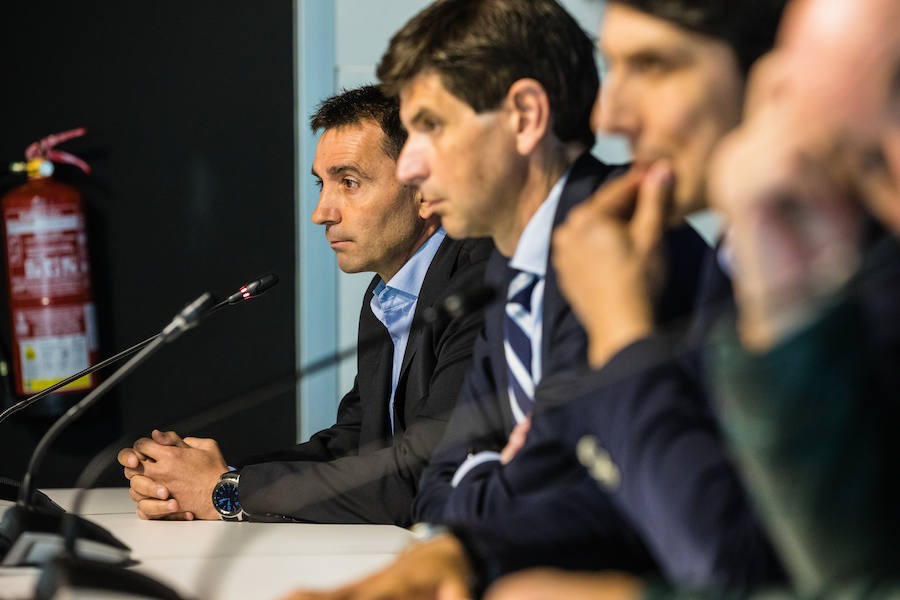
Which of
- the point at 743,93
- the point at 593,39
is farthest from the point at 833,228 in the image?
the point at 593,39

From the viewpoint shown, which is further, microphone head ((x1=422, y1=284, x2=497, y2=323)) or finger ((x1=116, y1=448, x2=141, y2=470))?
finger ((x1=116, y1=448, x2=141, y2=470))

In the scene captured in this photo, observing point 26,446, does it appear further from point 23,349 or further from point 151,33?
point 151,33

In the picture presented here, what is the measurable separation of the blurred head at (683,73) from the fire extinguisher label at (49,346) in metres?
1.73

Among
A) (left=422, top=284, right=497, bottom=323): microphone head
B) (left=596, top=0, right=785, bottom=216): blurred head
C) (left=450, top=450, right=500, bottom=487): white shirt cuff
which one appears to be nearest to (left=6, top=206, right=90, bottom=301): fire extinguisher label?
(left=450, top=450, right=500, bottom=487): white shirt cuff

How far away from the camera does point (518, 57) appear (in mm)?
979

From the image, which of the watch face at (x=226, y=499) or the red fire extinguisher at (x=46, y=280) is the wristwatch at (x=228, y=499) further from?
the red fire extinguisher at (x=46, y=280)

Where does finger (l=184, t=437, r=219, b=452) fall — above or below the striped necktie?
below

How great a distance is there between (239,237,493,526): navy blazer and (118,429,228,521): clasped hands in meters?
0.07

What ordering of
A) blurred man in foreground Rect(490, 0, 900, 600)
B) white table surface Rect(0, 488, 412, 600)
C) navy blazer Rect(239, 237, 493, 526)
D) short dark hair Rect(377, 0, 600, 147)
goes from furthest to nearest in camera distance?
navy blazer Rect(239, 237, 493, 526) → short dark hair Rect(377, 0, 600, 147) → white table surface Rect(0, 488, 412, 600) → blurred man in foreground Rect(490, 0, 900, 600)

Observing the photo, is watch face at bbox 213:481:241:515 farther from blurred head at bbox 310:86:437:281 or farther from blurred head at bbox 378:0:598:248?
blurred head at bbox 378:0:598:248

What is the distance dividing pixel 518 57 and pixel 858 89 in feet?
1.61

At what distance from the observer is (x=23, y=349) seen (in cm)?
217

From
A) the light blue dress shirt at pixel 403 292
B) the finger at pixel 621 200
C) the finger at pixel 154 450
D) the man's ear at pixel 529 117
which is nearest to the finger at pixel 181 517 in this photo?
the finger at pixel 154 450

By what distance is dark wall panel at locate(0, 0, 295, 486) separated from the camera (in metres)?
2.32
